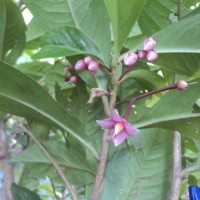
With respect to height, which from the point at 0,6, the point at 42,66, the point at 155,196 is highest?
the point at 0,6

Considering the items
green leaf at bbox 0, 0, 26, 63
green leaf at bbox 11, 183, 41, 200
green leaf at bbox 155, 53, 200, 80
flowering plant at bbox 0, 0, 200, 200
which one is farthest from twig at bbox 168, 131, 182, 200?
green leaf at bbox 0, 0, 26, 63

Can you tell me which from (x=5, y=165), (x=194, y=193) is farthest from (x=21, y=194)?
(x=194, y=193)

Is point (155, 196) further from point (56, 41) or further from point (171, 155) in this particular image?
point (56, 41)

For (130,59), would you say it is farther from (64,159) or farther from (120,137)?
(64,159)

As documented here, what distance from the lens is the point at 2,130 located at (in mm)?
993

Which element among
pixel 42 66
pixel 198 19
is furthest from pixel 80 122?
pixel 42 66

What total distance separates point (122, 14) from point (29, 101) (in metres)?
0.21

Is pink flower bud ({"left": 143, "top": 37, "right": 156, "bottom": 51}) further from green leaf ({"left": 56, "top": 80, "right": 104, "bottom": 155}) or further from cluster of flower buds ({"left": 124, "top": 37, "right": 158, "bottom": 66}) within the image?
green leaf ({"left": 56, "top": 80, "right": 104, "bottom": 155})

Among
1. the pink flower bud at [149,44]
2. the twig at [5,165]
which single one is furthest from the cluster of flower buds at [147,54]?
the twig at [5,165]

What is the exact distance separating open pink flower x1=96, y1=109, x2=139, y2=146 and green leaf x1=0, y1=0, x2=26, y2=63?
1.01ft

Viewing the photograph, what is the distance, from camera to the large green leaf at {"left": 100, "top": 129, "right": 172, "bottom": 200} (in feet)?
2.25

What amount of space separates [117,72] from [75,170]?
9.6 inches

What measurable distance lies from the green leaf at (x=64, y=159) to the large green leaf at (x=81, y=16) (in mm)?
225

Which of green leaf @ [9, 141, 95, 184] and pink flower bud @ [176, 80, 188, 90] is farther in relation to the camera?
green leaf @ [9, 141, 95, 184]
